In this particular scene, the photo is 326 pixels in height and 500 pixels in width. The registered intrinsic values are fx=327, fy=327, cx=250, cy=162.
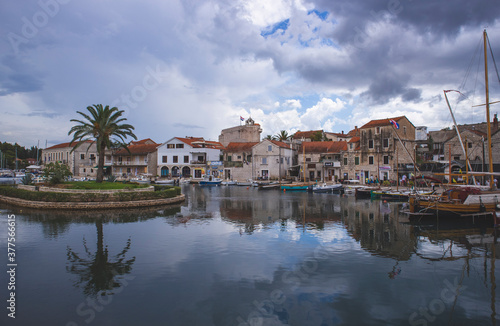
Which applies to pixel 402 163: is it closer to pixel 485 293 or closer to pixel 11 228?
pixel 485 293

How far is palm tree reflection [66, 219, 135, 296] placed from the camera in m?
12.2

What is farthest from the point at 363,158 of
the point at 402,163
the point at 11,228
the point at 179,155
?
the point at 11,228

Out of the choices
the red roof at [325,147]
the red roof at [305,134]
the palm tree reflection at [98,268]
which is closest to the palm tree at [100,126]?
the palm tree reflection at [98,268]

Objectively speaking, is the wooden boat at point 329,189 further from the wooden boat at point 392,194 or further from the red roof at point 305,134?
the red roof at point 305,134

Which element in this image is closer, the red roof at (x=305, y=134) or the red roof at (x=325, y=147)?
the red roof at (x=325, y=147)

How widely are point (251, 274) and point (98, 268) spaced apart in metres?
6.65

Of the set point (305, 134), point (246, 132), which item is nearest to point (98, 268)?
point (246, 132)

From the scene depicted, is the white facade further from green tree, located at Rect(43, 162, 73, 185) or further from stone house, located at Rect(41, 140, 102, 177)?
green tree, located at Rect(43, 162, 73, 185)

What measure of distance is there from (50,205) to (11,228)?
30.3ft

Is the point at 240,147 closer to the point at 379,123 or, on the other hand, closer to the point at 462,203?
the point at 379,123

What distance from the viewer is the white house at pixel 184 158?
→ 77.1 metres

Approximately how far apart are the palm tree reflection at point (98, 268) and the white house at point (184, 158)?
59511 millimetres

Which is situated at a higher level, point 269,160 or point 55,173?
point 269,160

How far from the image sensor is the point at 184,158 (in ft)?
255
